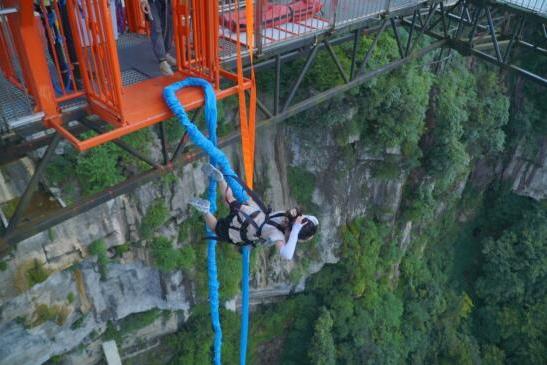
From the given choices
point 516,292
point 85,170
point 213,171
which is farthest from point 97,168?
point 516,292

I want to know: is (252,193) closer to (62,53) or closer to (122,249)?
(62,53)

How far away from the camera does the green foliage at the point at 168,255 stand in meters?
10.2

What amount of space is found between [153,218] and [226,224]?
5.42 meters

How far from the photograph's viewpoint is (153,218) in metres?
Result: 9.65

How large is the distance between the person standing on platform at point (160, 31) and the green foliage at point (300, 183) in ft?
25.5

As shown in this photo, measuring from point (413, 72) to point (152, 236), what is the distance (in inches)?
309

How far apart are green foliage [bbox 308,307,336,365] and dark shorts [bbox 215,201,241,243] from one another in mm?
9994

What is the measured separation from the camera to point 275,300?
48.8ft

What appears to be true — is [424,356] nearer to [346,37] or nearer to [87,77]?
[346,37]

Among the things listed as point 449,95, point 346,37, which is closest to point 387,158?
point 449,95

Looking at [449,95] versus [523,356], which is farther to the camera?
[523,356]

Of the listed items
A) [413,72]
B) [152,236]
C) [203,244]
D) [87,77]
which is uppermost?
[87,77]

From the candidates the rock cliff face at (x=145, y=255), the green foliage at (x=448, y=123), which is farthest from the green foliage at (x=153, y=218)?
the green foliage at (x=448, y=123)

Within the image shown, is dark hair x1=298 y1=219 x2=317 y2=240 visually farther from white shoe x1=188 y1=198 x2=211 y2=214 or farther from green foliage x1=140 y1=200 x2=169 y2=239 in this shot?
green foliage x1=140 y1=200 x2=169 y2=239
